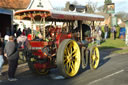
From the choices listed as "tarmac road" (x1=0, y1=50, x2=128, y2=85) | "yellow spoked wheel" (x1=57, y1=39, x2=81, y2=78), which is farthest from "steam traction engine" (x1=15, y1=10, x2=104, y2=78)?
"tarmac road" (x1=0, y1=50, x2=128, y2=85)

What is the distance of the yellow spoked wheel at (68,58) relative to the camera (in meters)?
5.78

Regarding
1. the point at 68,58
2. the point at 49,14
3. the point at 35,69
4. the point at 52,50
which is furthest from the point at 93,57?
the point at 49,14

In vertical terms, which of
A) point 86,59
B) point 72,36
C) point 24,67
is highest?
point 72,36

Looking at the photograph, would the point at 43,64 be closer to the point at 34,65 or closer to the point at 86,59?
the point at 34,65

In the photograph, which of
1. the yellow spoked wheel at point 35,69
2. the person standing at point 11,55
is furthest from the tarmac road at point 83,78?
the person standing at point 11,55

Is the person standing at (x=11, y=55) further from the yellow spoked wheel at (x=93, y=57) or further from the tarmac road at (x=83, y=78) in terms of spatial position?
the yellow spoked wheel at (x=93, y=57)

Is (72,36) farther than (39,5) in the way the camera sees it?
No

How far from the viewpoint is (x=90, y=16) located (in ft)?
26.4

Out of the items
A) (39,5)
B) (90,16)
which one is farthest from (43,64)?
(39,5)

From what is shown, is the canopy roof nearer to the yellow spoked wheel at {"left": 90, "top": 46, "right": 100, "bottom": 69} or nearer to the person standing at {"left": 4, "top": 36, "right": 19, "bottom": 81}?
the person standing at {"left": 4, "top": 36, "right": 19, "bottom": 81}

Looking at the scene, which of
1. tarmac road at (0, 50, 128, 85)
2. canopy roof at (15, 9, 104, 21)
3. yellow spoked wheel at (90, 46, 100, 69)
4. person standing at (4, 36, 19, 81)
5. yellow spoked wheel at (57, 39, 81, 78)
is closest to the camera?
yellow spoked wheel at (57, 39, 81, 78)

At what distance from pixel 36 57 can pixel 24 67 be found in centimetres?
228

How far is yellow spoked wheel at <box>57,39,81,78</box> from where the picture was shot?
227 inches

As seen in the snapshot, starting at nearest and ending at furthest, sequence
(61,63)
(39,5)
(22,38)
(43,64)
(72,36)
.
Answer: (61,63), (43,64), (72,36), (22,38), (39,5)
